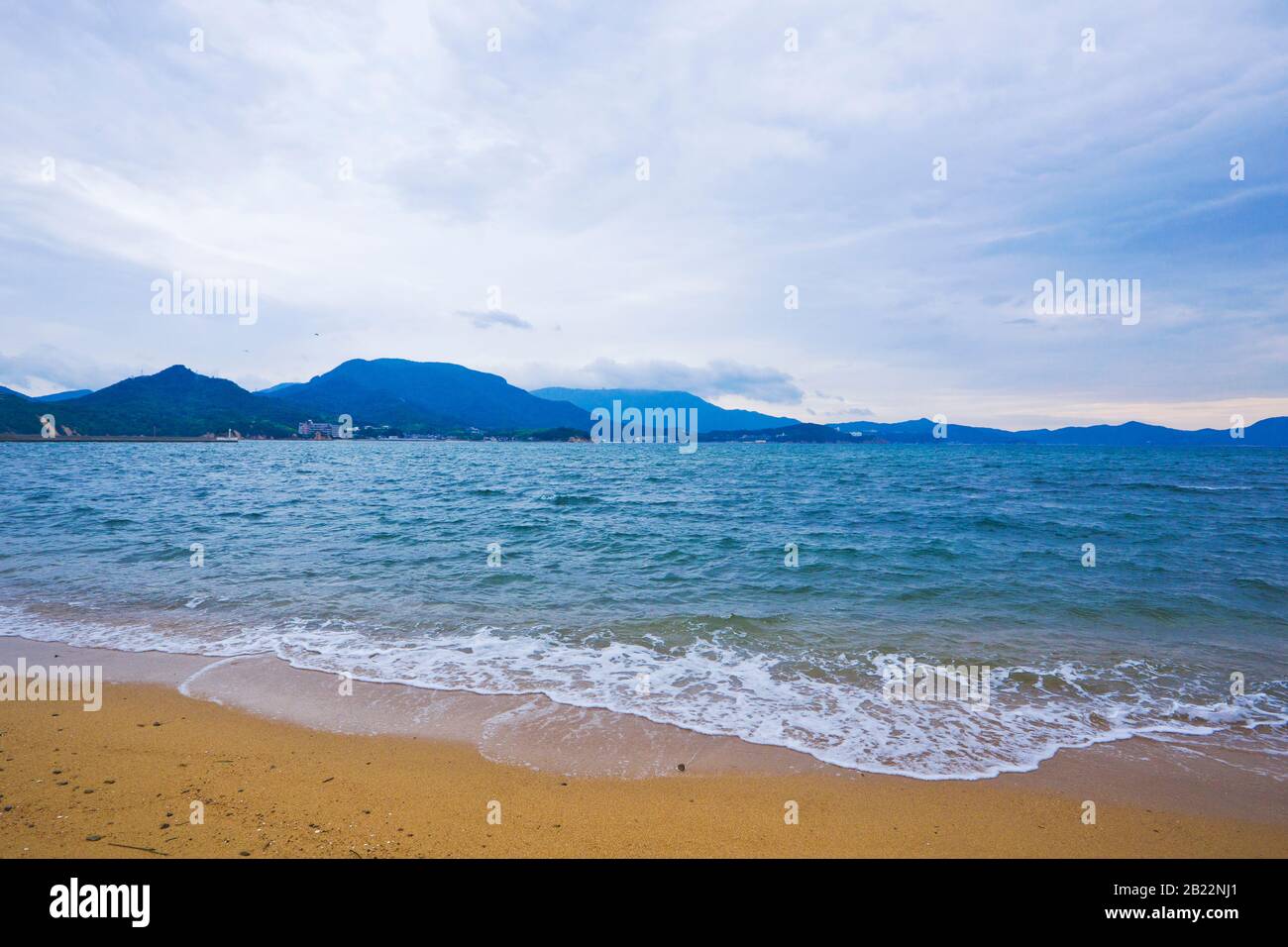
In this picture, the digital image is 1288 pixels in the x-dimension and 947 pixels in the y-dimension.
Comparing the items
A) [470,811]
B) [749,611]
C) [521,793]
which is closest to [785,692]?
[749,611]

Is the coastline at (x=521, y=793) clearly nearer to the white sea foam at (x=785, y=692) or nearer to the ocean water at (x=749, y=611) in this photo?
the white sea foam at (x=785, y=692)

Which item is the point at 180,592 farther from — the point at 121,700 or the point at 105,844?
the point at 105,844

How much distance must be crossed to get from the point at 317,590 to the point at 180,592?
3.23m

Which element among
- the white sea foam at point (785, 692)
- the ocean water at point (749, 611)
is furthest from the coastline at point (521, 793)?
the ocean water at point (749, 611)

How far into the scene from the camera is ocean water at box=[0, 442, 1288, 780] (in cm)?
838

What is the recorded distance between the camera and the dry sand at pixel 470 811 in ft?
16.9

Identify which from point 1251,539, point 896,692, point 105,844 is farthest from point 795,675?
point 1251,539

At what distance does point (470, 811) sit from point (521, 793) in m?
0.60

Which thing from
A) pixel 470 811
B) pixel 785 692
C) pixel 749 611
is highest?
pixel 749 611

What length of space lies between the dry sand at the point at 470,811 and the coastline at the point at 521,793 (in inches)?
0.9

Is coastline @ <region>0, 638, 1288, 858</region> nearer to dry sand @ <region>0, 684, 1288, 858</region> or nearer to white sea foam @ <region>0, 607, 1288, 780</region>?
dry sand @ <region>0, 684, 1288, 858</region>

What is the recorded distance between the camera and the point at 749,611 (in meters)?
13.5

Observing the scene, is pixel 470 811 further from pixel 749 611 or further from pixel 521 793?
pixel 749 611

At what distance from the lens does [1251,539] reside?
78.6 ft
